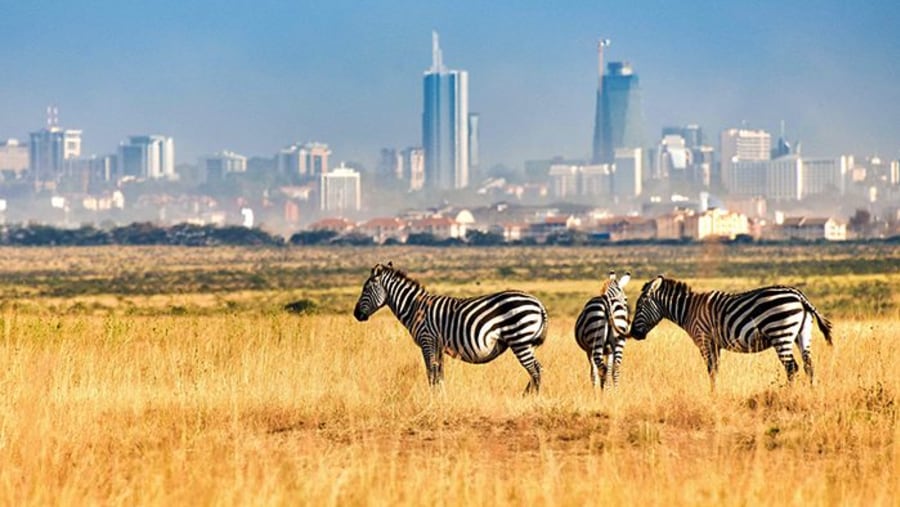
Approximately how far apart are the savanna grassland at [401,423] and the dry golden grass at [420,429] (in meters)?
0.03

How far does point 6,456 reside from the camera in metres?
12.6

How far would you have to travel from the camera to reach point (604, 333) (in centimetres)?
1677

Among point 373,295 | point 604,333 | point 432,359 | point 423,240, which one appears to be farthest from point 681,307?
point 423,240

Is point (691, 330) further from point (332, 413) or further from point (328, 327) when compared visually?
point (328, 327)

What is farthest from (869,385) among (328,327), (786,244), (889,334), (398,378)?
(786,244)

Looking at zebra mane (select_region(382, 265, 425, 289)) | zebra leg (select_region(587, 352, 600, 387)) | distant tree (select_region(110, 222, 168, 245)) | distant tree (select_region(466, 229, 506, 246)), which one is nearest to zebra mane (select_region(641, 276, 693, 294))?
zebra leg (select_region(587, 352, 600, 387))

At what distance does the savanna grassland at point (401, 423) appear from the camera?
37.0 feet

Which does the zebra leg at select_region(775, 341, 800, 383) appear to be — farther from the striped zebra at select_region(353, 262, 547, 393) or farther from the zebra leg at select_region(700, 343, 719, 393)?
the striped zebra at select_region(353, 262, 547, 393)

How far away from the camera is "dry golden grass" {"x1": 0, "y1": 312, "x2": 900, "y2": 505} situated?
11.2m

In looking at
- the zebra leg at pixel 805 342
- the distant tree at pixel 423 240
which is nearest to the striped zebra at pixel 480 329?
the zebra leg at pixel 805 342

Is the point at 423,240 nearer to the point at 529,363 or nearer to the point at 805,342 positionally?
the point at 805,342

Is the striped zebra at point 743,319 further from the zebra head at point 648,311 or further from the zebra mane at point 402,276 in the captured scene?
the zebra mane at point 402,276

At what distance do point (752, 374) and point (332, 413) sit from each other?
4.66 metres

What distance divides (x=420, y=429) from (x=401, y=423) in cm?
21
